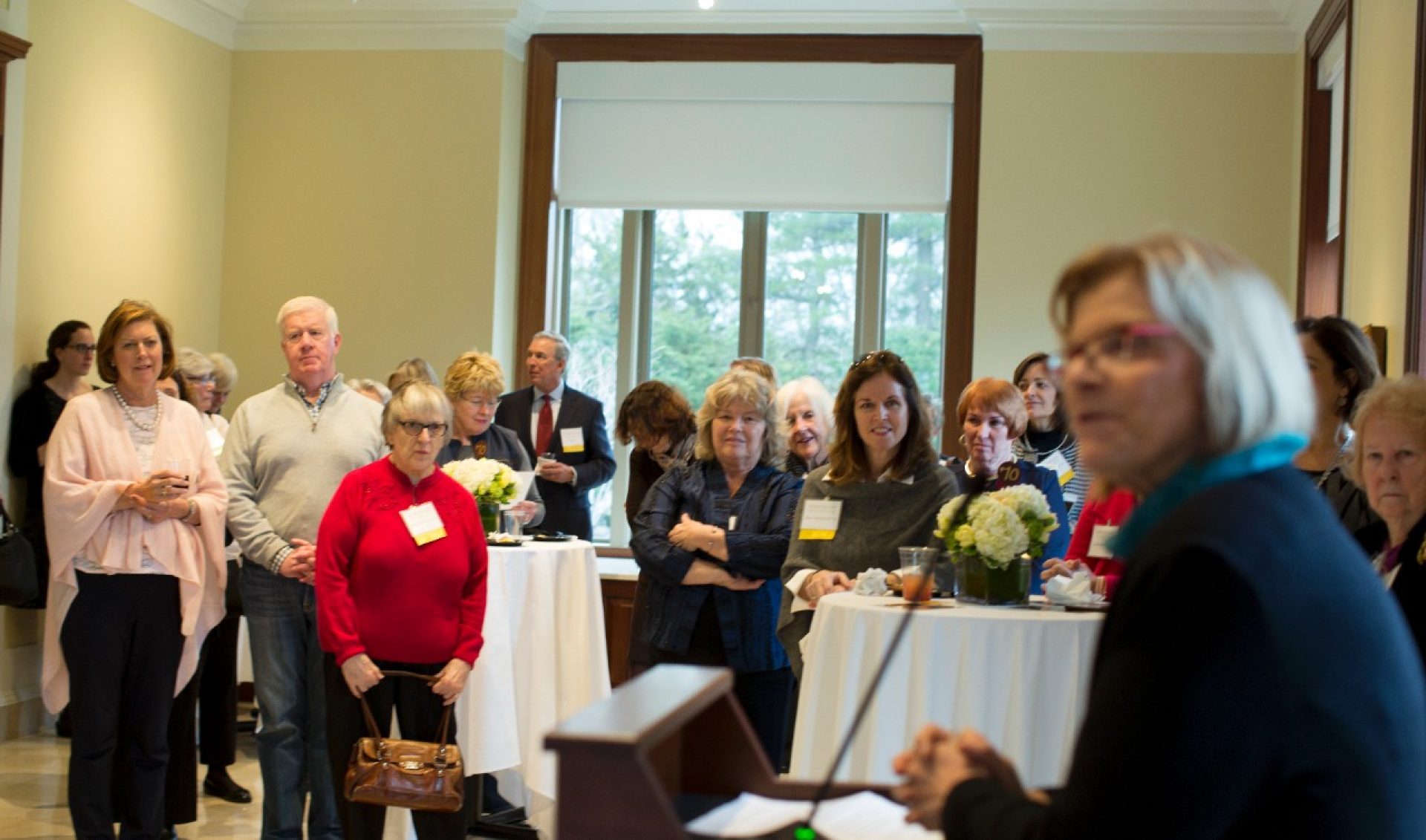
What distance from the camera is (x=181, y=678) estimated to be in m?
4.33

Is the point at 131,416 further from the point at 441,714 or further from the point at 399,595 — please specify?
the point at 441,714

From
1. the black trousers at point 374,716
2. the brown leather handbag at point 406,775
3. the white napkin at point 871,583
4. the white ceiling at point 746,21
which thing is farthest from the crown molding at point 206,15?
the white napkin at point 871,583

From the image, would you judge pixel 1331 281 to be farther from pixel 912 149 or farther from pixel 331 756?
pixel 331 756


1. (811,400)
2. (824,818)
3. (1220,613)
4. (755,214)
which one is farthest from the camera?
(755,214)

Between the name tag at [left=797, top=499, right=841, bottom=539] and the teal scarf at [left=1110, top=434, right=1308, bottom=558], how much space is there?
2.68 meters

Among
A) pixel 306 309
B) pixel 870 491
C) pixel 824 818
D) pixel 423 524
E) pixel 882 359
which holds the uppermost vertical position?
pixel 306 309

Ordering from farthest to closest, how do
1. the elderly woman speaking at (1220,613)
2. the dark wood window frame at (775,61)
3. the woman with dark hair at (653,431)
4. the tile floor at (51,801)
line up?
the dark wood window frame at (775,61), the woman with dark hair at (653,431), the tile floor at (51,801), the elderly woman speaking at (1220,613)

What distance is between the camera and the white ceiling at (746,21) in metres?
7.38

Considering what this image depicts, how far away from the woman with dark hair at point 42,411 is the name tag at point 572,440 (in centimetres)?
213

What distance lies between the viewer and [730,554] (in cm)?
414

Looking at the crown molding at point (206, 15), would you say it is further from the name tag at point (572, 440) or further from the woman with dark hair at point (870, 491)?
the woman with dark hair at point (870, 491)

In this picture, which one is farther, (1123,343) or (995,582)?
(995,582)

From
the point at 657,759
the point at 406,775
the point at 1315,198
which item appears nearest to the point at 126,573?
the point at 406,775

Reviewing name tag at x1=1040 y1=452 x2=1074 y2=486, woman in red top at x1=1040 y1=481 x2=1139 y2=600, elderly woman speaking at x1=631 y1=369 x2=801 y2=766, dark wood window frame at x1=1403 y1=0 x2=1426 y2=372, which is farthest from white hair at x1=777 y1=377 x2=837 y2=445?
dark wood window frame at x1=1403 y1=0 x2=1426 y2=372
